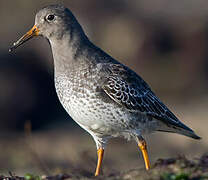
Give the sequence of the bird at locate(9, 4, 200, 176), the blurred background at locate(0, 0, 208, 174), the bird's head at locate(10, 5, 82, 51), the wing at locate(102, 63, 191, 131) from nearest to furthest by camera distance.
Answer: the bird at locate(9, 4, 200, 176)
the wing at locate(102, 63, 191, 131)
the bird's head at locate(10, 5, 82, 51)
the blurred background at locate(0, 0, 208, 174)

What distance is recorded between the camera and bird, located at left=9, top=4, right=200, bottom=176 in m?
10.2

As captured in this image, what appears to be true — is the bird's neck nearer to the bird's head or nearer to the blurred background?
the bird's head

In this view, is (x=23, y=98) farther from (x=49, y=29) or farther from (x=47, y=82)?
(x=49, y=29)

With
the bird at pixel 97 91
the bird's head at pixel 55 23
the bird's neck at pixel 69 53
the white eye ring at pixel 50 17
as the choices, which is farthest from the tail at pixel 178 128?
the white eye ring at pixel 50 17

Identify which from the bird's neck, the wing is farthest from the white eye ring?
the wing

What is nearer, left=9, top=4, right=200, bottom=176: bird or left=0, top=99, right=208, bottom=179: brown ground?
left=9, top=4, right=200, bottom=176: bird

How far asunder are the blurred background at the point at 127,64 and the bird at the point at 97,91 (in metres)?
3.34

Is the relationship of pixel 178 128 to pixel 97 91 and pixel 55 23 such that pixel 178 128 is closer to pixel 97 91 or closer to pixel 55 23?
pixel 97 91

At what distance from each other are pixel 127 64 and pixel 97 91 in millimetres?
16440

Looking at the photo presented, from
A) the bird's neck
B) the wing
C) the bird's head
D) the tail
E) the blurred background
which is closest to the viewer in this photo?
the wing

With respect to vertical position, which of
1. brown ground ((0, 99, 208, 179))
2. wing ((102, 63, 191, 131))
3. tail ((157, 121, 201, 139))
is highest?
wing ((102, 63, 191, 131))

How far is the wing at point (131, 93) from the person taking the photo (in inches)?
411

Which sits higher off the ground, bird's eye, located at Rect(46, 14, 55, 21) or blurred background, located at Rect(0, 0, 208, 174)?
bird's eye, located at Rect(46, 14, 55, 21)

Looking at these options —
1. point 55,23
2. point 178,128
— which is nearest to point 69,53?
point 55,23
